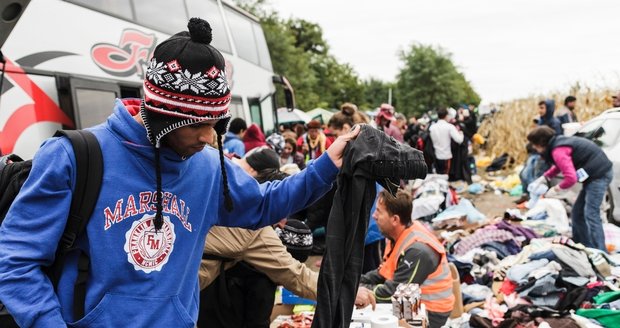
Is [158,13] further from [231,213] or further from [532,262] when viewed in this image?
[231,213]

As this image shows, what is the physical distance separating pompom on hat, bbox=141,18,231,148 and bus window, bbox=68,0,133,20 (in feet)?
17.9

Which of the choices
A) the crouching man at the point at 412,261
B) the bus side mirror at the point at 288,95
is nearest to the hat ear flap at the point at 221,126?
the crouching man at the point at 412,261

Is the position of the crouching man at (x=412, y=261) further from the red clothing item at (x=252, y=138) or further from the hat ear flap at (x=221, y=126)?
the red clothing item at (x=252, y=138)

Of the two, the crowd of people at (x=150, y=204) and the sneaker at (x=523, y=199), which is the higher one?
the crowd of people at (x=150, y=204)

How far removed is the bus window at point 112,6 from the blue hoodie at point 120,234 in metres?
5.47

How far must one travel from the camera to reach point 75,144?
5.48 feet

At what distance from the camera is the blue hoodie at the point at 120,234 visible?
5.20 ft

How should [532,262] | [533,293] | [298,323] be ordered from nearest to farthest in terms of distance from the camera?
[298,323]
[533,293]
[532,262]

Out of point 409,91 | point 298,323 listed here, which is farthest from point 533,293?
point 409,91

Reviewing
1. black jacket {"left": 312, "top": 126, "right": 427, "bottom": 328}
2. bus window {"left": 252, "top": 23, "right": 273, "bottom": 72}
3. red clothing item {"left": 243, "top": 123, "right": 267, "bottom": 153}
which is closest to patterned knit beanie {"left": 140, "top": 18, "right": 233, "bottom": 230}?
black jacket {"left": 312, "top": 126, "right": 427, "bottom": 328}

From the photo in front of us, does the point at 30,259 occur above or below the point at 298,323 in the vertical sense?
above

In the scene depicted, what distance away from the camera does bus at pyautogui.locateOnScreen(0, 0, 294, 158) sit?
5.51m

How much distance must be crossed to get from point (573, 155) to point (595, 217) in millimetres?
807

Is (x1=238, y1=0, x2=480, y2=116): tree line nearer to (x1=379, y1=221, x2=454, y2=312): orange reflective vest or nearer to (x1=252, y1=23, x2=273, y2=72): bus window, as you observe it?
(x1=252, y1=23, x2=273, y2=72): bus window
